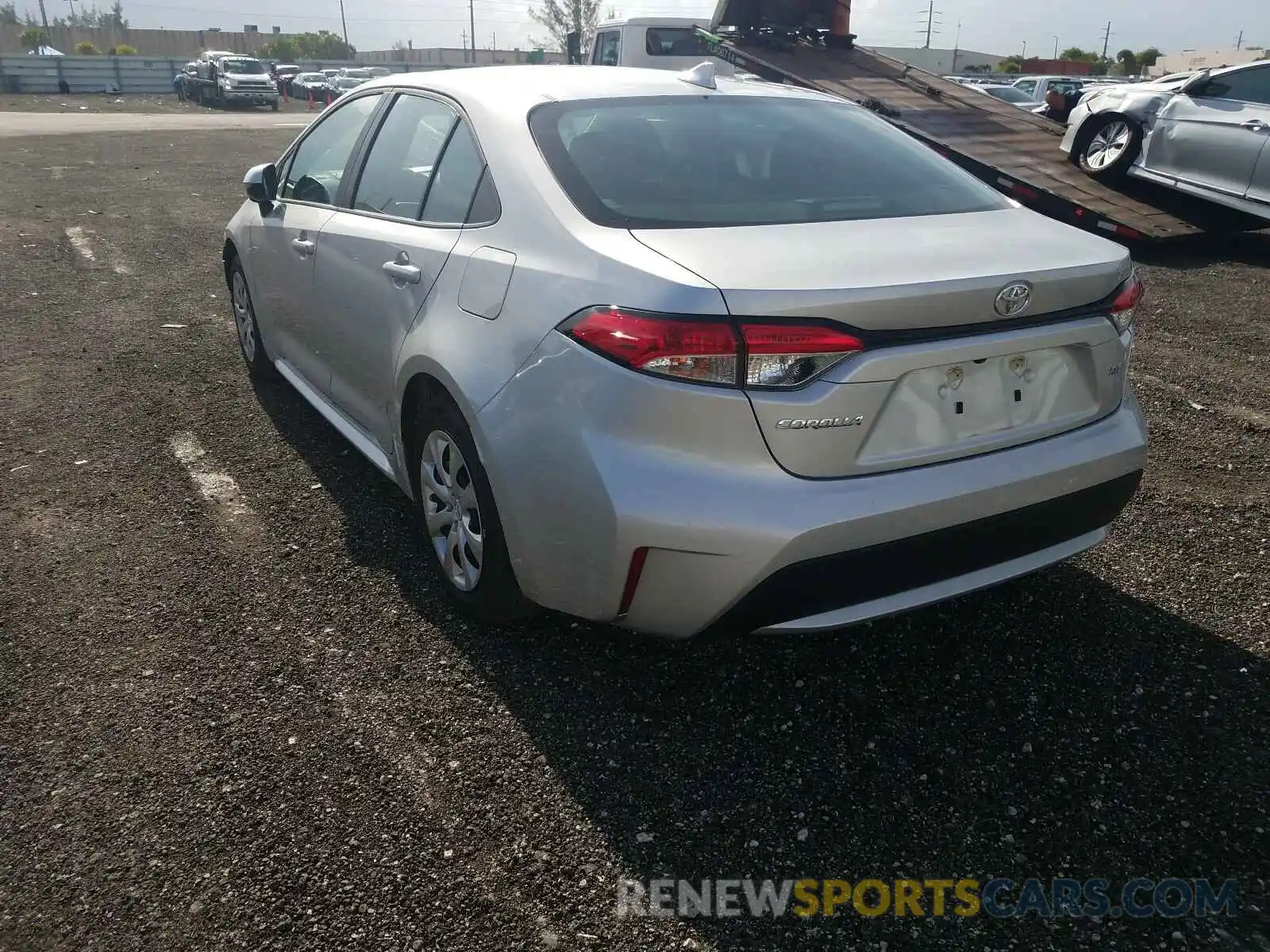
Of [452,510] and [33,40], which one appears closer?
[452,510]

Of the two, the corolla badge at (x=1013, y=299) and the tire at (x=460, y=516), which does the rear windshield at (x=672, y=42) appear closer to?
the tire at (x=460, y=516)

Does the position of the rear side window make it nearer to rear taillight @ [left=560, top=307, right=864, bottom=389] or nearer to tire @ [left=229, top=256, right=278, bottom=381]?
rear taillight @ [left=560, top=307, right=864, bottom=389]

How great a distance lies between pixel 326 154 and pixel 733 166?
2.08 m

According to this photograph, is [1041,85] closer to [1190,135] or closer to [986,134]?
[986,134]

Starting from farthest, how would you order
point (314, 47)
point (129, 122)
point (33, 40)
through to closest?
1. point (314, 47)
2. point (33, 40)
3. point (129, 122)

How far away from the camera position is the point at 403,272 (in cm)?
313

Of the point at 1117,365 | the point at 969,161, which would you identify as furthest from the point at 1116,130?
the point at 1117,365

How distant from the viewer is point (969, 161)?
923 cm

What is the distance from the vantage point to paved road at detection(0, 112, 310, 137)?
77.4 ft

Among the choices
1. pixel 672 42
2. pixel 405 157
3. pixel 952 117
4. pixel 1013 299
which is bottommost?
pixel 1013 299

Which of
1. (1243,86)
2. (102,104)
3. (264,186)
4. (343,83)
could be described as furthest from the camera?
(343,83)

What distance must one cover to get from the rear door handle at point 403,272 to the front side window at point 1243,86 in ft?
28.0

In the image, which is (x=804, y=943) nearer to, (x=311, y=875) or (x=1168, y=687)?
(x=311, y=875)

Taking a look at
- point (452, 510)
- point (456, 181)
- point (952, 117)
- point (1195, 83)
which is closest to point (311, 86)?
point (952, 117)
